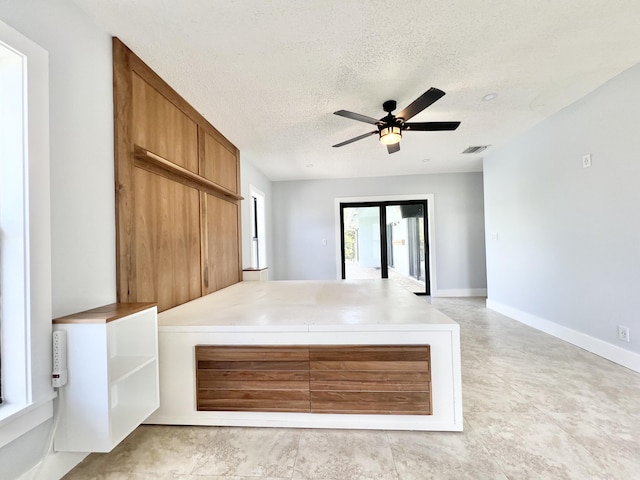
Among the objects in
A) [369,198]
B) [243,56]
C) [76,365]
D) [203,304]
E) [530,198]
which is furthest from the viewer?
[369,198]

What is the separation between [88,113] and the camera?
156 cm

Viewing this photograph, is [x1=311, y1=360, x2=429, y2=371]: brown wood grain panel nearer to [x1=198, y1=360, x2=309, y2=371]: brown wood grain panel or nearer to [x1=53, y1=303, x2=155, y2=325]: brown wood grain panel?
[x1=198, y1=360, x2=309, y2=371]: brown wood grain panel

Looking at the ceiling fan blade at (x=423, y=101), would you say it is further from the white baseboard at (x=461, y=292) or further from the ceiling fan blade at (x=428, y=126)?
the white baseboard at (x=461, y=292)

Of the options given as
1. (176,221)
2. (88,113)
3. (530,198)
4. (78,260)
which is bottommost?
(78,260)

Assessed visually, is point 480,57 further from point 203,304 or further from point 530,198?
point 203,304

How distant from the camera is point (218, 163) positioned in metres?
3.25

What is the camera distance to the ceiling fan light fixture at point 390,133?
251cm

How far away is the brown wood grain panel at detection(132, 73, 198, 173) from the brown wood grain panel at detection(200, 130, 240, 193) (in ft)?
0.50

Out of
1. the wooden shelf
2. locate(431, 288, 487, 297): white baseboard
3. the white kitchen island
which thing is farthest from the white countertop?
locate(431, 288, 487, 297): white baseboard

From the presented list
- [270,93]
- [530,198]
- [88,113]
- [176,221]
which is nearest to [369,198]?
[530,198]

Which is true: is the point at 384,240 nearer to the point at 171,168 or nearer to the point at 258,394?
the point at 171,168

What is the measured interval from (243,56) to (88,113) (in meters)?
1.04

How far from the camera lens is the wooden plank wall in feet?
5.91

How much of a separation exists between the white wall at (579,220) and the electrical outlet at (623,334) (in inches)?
1.6
